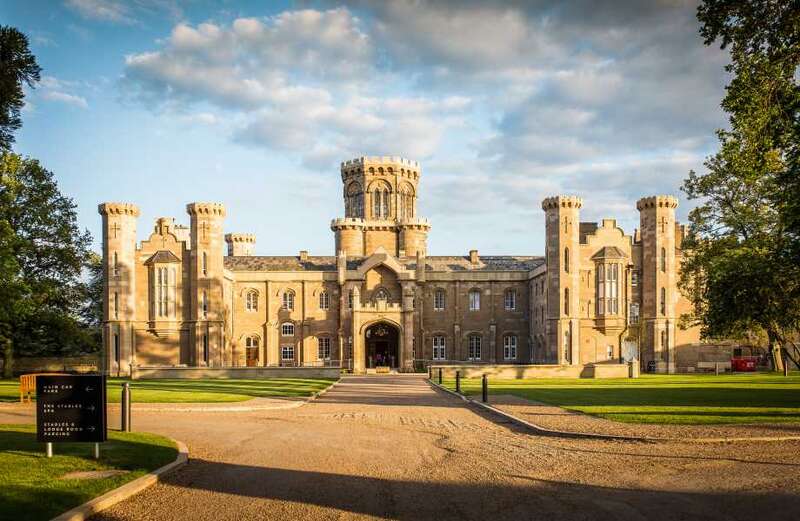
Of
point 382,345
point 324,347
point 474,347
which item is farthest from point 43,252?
point 474,347

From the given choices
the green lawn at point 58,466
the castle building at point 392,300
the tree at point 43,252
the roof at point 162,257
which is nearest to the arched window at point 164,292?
A: the castle building at point 392,300

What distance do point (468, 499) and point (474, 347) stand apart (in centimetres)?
5322

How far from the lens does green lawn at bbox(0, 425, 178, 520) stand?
33.7 feet

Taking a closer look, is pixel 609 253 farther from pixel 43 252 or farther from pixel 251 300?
pixel 43 252

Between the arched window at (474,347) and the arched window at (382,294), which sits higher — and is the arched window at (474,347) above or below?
below

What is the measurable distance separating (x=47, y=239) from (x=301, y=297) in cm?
2189

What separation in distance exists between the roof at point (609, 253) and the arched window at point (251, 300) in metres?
28.6

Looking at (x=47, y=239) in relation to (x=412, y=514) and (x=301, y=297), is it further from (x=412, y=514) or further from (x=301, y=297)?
(x=412, y=514)

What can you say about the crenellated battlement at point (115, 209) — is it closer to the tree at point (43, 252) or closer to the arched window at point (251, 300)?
the tree at point (43, 252)

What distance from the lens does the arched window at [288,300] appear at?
208 ft

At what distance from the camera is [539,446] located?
16.1 meters

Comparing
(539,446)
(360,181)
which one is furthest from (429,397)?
(360,181)

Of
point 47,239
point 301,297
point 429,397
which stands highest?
point 47,239

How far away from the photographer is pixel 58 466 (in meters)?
13.1
